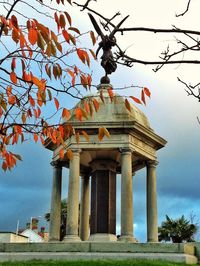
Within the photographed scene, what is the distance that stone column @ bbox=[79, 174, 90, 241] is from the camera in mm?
27031

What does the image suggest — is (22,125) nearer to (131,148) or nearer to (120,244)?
(120,244)

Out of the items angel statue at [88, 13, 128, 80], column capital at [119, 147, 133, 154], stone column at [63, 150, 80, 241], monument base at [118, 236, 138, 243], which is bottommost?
angel statue at [88, 13, 128, 80]

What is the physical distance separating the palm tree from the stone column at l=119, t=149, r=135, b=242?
37.3 metres

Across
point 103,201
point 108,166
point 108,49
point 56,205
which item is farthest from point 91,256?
point 108,49

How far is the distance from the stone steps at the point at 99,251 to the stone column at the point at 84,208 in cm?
649

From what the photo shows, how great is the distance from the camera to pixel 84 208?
89.6 ft

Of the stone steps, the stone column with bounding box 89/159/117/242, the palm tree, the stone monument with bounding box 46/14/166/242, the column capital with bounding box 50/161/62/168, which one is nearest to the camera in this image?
the stone steps

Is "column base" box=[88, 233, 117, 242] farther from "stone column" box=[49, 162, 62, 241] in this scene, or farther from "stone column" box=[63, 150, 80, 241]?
"stone column" box=[49, 162, 62, 241]

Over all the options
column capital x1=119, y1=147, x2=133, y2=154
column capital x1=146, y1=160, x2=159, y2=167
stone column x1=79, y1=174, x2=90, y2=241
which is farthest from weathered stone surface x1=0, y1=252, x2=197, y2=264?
stone column x1=79, y1=174, x2=90, y2=241

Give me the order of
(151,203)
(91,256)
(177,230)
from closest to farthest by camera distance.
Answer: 1. (91,256)
2. (151,203)
3. (177,230)

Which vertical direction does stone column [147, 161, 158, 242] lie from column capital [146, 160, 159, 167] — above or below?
below

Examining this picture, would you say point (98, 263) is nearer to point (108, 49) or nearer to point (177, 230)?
point (108, 49)

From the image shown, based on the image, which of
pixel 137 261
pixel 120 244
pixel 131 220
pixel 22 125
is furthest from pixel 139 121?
pixel 22 125

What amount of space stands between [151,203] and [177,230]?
119ft
